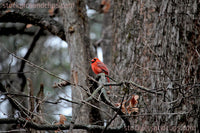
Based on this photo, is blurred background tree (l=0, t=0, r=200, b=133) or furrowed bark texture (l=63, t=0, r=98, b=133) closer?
blurred background tree (l=0, t=0, r=200, b=133)

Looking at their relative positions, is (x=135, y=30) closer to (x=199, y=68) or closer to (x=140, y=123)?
(x=199, y=68)

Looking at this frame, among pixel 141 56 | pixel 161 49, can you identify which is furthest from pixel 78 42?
pixel 161 49

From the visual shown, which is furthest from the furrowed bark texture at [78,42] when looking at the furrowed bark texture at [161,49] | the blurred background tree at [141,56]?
the furrowed bark texture at [161,49]

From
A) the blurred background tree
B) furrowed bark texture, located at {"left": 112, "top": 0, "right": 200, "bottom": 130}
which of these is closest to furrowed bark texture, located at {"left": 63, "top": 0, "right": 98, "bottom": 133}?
the blurred background tree

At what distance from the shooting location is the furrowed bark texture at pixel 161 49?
146 inches

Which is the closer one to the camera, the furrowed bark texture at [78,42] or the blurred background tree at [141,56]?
the blurred background tree at [141,56]

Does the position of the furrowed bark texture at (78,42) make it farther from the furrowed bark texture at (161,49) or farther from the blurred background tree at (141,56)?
the furrowed bark texture at (161,49)

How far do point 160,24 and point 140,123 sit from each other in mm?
1624

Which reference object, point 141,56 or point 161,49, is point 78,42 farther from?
point 161,49

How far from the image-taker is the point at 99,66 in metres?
5.44

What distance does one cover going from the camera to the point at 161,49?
395 cm

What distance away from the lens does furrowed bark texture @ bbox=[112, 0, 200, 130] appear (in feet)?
12.2

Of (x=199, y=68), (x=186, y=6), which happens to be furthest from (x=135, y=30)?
(x=199, y=68)

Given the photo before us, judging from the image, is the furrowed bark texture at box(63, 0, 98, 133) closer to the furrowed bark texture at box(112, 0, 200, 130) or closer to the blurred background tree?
the blurred background tree
